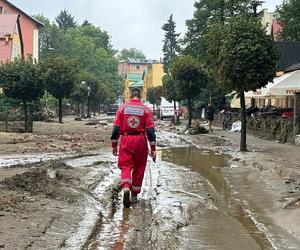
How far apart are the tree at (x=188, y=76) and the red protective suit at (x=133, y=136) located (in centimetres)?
2872

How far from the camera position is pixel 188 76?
125ft

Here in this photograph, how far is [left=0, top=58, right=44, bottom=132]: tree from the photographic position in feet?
97.9

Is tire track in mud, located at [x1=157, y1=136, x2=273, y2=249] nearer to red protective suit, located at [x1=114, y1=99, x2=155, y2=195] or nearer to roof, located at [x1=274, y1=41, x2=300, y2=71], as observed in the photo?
red protective suit, located at [x1=114, y1=99, x2=155, y2=195]

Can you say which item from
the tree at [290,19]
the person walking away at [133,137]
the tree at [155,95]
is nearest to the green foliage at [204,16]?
the tree at [290,19]

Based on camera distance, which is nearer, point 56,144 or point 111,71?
point 56,144

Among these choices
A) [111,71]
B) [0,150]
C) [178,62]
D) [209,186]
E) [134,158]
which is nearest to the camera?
[134,158]

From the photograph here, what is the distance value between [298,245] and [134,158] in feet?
10.4

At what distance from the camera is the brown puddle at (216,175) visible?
758 cm

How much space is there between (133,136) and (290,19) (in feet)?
110

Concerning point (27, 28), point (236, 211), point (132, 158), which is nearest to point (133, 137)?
point (132, 158)

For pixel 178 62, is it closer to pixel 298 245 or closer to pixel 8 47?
pixel 8 47

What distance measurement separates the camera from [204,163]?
16562 millimetres

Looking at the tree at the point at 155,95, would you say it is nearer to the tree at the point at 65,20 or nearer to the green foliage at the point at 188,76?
the green foliage at the point at 188,76

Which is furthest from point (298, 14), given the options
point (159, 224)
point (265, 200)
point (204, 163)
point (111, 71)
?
point (111, 71)
